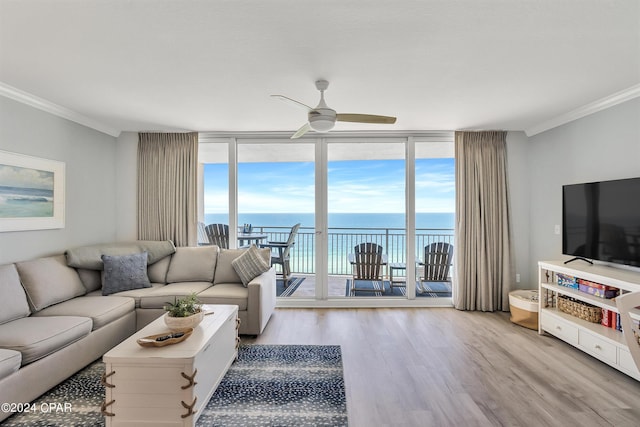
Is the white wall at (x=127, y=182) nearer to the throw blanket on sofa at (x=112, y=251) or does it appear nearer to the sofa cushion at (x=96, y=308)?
the throw blanket on sofa at (x=112, y=251)

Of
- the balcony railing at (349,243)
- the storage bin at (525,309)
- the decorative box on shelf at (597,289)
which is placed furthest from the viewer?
the balcony railing at (349,243)

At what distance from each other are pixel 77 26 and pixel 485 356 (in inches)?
160

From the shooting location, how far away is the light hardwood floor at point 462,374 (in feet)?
6.40

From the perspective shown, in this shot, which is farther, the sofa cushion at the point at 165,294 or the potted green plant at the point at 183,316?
the sofa cushion at the point at 165,294

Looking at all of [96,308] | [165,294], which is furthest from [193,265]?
[96,308]

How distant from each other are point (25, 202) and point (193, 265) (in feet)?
5.68

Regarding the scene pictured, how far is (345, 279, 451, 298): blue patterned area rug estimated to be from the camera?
4.53m

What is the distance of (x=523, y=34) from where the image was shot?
1.88 m

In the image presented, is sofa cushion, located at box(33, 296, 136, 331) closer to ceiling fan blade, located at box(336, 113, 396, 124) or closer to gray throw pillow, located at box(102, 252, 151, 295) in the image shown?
gray throw pillow, located at box(102, 252, 151, 295)

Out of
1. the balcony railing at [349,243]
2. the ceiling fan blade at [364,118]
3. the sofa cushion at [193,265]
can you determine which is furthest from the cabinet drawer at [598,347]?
the sofa cushion at [193,265]

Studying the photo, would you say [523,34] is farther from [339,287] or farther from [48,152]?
[48,152]

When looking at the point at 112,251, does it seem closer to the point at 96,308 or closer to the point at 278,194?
the point at 96,308

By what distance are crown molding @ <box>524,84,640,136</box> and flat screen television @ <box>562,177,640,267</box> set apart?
818 mm

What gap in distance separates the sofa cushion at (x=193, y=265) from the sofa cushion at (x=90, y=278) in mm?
717
